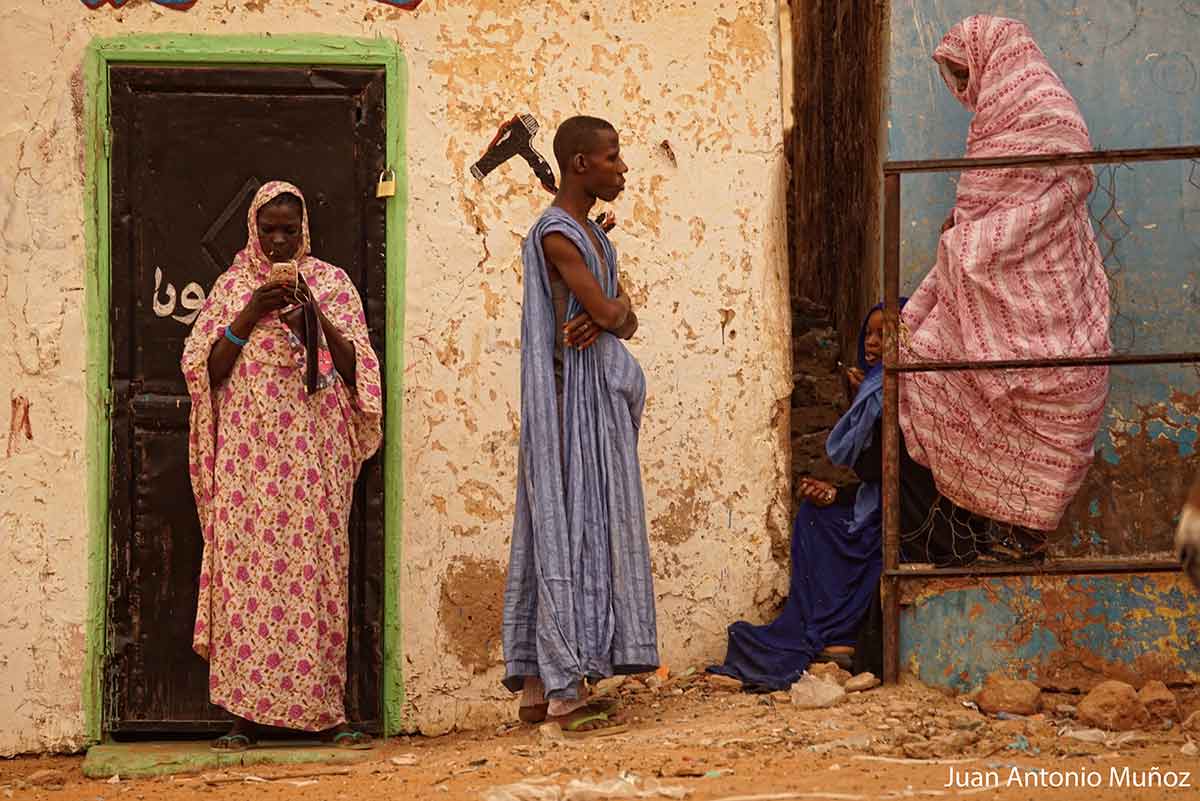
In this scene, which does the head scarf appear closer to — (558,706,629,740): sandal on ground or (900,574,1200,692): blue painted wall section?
(558,706,629,740): sandal on ground

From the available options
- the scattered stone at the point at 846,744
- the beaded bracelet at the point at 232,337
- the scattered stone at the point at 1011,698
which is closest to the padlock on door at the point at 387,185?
the beaded bracelet at the point at 232,337

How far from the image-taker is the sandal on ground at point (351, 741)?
6371 mm

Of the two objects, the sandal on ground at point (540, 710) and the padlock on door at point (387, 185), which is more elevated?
the padlock on door at point (387, 185)

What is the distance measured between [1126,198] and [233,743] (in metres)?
3.59

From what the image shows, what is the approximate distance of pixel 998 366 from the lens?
235 inches

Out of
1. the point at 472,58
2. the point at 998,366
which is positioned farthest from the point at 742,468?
the point at 472,58

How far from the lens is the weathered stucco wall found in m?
6.74

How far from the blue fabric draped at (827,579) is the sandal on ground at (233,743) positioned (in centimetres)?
164

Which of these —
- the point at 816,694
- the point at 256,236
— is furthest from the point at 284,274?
Result: the point at 816,694

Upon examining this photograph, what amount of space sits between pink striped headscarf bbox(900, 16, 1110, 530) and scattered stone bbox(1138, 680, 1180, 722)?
0.63 metres

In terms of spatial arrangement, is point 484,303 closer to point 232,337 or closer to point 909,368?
point 232,337

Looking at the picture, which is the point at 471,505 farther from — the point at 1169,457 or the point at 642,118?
the point at 1169,457

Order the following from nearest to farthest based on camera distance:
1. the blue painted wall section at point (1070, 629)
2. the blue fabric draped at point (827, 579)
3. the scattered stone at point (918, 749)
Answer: the scattered stone at point (918, 749)
the blue painted wall section at point (1070, 629)
the blue fabric draped at point (827, 579)

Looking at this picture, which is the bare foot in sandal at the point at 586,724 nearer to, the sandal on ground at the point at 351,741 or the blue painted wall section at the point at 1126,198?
the sandal on ground at the point at 351,741
